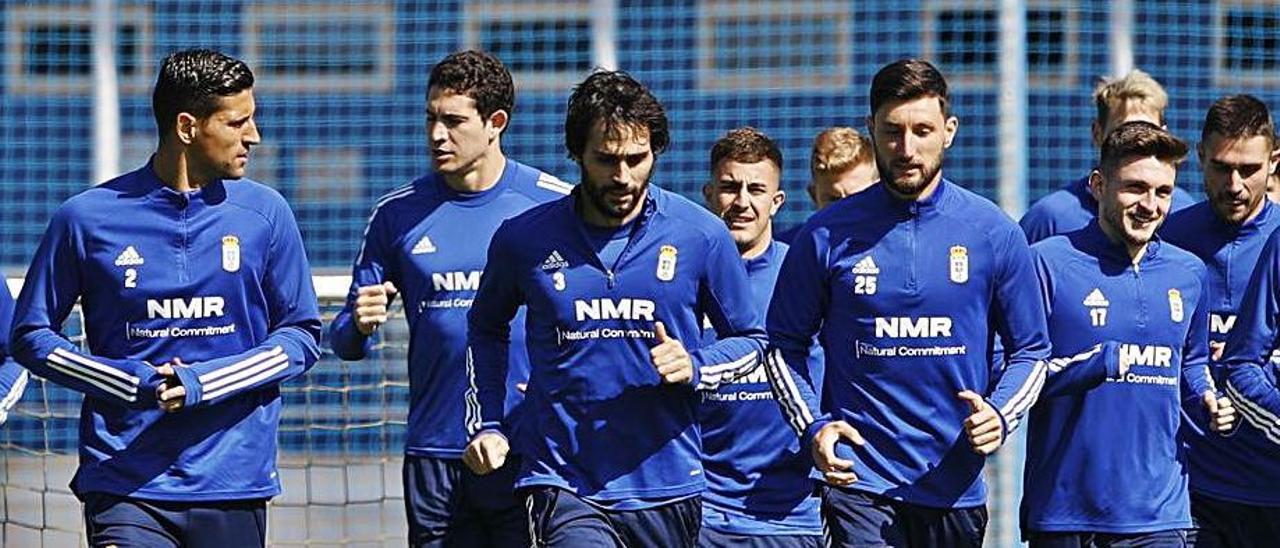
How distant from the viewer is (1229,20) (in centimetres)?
1155

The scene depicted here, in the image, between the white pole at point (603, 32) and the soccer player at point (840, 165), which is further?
the white pole at point (603, 32)

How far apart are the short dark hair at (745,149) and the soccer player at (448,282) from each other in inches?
20.4

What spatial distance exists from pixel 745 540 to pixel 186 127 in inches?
84.9

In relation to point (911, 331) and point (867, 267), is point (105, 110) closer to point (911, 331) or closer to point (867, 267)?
point (867, 267)

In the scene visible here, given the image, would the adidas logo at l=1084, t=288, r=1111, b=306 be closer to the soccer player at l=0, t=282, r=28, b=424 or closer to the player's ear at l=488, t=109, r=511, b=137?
the player's ear at l=488, t=109, r=511, b=137

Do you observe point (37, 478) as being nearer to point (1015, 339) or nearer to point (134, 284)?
point (134, 284)

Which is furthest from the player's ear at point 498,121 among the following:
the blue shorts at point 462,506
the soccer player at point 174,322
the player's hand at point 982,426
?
the player's hand at point 982,426

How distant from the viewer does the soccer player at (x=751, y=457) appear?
7.00 meters

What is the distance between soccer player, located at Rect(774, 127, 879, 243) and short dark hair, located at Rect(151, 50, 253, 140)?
2.17m

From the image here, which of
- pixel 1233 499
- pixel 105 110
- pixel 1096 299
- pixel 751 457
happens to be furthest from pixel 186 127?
pixel 105 110

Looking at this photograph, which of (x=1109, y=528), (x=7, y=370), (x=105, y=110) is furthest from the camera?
(x=105, y=110)

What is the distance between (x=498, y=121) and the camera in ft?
23.3

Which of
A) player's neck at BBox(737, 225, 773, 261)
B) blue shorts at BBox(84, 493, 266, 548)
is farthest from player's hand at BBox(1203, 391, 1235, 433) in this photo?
blue shorts at BBox(84, 493, 266, 548)

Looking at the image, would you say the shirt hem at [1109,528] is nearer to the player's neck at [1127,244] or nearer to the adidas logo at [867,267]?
the player's neck at [1127,244]
